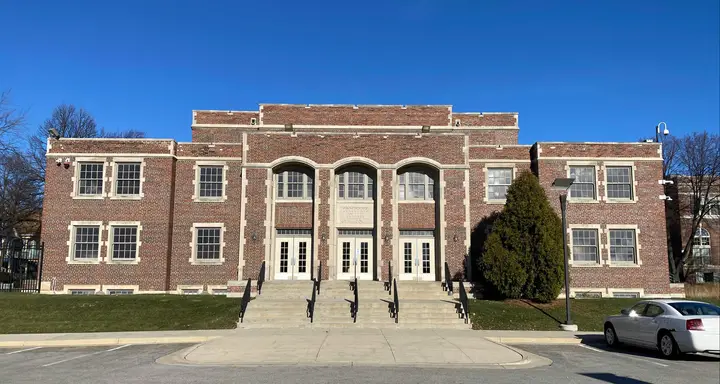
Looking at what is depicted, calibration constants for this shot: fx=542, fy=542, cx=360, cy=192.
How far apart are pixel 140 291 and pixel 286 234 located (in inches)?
290

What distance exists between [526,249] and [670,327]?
32.6 feet

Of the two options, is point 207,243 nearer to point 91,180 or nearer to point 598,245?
point 91,180

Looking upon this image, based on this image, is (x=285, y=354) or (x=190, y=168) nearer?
(x=285, y=354)

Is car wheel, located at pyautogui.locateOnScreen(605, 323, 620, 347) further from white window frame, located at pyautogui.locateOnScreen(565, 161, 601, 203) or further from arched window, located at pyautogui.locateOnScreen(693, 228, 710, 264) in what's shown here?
arched window, located at pyautogui.locateOnScreen(693, 228, 710, 264)

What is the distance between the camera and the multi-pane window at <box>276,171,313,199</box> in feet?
86.9

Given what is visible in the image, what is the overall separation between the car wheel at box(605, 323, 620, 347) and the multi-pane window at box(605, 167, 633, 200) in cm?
1358

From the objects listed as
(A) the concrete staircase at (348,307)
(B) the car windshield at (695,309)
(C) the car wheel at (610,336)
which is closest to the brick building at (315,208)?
(A) the concrete staircase at (348,307)

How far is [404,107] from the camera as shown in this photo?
30.5 meters

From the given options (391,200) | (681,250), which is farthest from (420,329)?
(681,250)

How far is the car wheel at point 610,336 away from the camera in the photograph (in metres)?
14.6

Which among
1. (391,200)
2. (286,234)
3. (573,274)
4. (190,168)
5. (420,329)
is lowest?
(420,329)

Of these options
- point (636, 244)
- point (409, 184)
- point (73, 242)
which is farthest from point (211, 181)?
point (636, 244)

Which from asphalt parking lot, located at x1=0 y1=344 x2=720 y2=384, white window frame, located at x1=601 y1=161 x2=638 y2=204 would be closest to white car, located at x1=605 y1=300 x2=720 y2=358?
asphalt parking lot, located at x1=0 y1=344 x2=720 y2=384

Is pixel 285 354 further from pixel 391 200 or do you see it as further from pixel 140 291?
pixel 140 291
